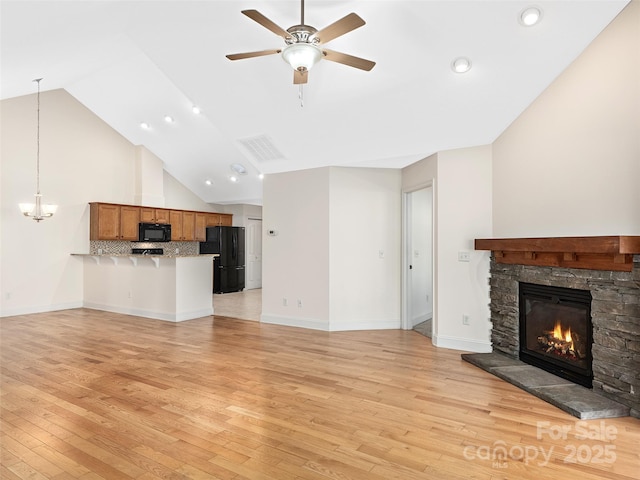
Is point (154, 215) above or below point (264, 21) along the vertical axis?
below

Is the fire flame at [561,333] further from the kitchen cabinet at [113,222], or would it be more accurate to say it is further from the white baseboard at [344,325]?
the kitchen cabinet at [113,222]

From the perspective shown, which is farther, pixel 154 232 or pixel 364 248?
pixel 154 232

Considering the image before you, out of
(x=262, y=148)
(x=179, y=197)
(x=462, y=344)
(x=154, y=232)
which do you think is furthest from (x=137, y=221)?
(x=462, y=344)

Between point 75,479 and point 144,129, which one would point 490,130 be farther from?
point 144,129

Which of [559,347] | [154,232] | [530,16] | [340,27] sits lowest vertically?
[559,347]

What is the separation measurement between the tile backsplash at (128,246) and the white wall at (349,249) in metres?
4.79

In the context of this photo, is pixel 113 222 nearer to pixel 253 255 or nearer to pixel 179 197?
pixel 179 197

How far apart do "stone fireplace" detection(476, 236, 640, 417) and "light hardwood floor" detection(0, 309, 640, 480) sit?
42 centimetres

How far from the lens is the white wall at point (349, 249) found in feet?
18.2

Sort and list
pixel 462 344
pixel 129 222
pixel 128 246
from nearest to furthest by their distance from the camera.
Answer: pixel 462 344, pixel 129 222, pixel 128 246

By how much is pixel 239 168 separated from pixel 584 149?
647 cm

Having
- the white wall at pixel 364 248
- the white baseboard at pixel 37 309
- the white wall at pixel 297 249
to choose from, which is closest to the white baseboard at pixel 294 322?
the white wall at pixel 297 249

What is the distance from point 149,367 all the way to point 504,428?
331cm

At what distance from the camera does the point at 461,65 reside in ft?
11.5
